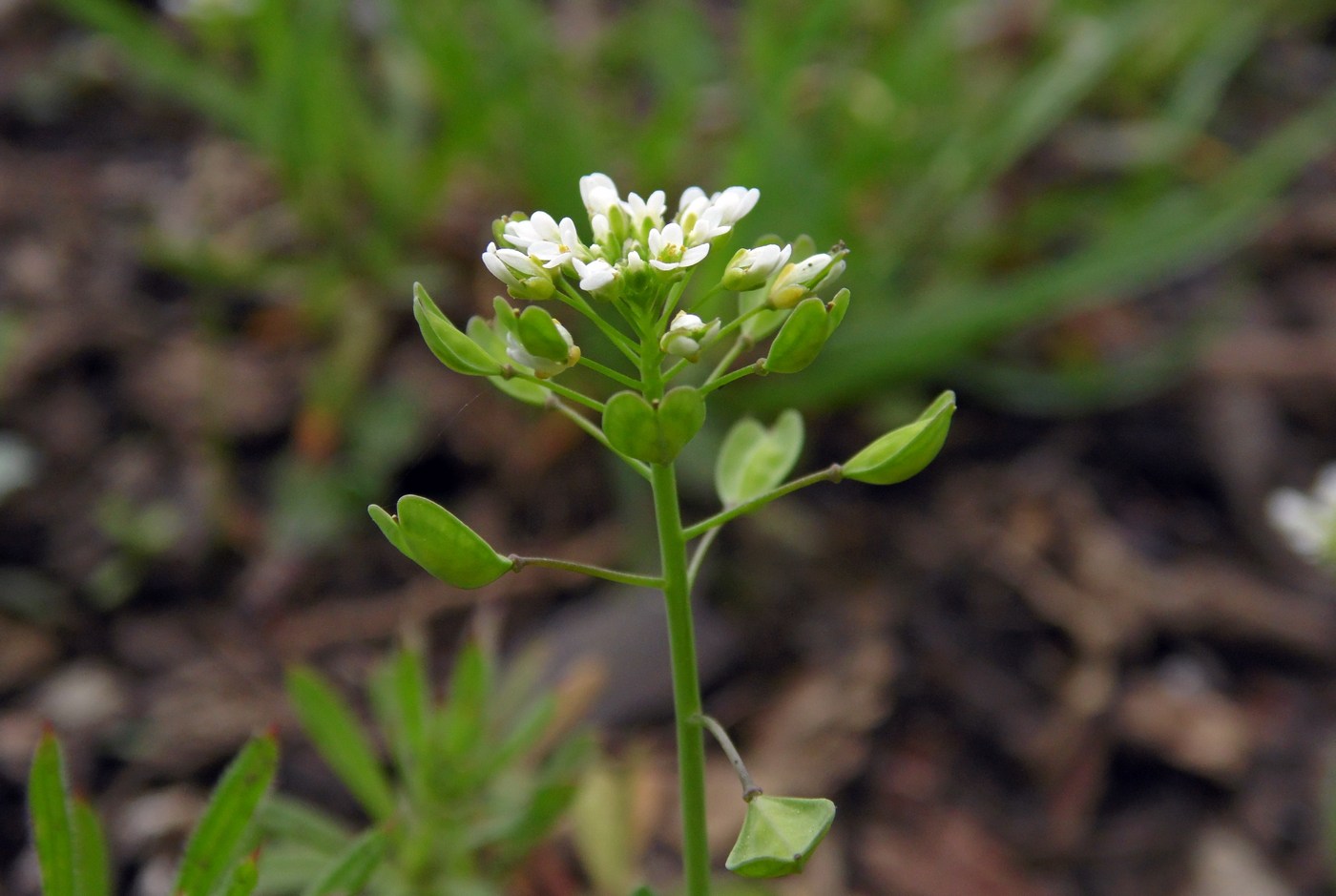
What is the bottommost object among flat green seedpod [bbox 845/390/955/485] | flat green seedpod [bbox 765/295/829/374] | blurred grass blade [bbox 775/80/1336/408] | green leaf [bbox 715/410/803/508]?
blurred grass blade [bbox 775/80/1336/408]

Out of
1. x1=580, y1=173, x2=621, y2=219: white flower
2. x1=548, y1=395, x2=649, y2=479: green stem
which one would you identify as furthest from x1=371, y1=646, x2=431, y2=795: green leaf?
x1=580, y1=173, x2=621, y2=219: white flower

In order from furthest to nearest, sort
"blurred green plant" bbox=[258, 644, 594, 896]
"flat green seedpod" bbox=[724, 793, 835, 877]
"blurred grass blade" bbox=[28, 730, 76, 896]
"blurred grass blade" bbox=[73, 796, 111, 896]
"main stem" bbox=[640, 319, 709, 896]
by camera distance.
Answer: "blurred green plant" bbox=[258, 644, 594, 896] → "blurred grass blade" bbox=[73, 796, 111, 896] → "blurred grass blade" bbox=[28, 730, 76, 896] → "main stem" bbox=[640, 319, 709, 896] → "flat green seedpod" bbox=[724, 793, 835, 877]

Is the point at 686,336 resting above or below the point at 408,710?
above

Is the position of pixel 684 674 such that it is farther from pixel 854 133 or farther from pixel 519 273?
pixel 854 133

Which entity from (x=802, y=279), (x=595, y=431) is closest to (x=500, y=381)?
(x=595, y=431)

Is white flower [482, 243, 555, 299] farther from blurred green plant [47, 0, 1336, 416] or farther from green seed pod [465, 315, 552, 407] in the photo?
blurred green plant [47, 0, 1336, 416]

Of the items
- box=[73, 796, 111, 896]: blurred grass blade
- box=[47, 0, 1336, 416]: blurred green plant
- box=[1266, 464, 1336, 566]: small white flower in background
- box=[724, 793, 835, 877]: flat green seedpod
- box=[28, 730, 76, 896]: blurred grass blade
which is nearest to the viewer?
box=[724, 793, 835, 877]: flat green seedpod
